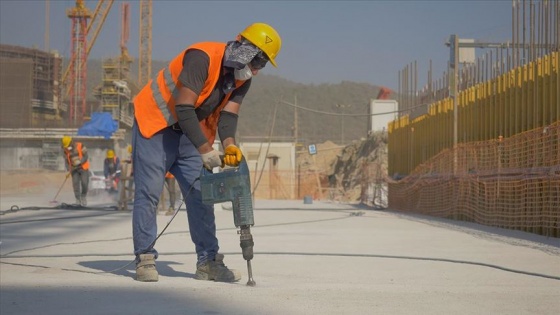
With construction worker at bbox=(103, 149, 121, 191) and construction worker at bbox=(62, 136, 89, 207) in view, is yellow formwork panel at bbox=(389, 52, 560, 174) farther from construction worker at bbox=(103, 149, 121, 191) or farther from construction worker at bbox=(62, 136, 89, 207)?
construction worker at bbox=(103, 149, 121, 191)

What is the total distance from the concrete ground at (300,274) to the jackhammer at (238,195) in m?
0.31

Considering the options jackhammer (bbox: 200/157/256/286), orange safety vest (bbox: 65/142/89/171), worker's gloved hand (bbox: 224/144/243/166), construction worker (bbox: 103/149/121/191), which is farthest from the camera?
construction worker (bbox: 103/149/121/191)

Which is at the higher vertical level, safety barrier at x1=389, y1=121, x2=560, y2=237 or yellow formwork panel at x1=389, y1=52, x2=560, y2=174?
yellow formwork panel at x1=389, y1=52, x2=560, y2=174

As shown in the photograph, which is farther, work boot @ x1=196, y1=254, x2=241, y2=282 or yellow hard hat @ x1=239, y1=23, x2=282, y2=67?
work boot @ x1=196, y1=254, x2=241, y2=282

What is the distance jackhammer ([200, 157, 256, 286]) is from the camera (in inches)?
241

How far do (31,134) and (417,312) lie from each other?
44328 mm

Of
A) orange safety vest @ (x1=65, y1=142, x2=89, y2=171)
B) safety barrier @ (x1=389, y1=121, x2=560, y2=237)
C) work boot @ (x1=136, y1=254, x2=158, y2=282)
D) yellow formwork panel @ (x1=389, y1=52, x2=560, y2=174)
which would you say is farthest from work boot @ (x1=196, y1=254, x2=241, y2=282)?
orange safety vest @ (x1=65, y1=142, x2=89, y2=171)

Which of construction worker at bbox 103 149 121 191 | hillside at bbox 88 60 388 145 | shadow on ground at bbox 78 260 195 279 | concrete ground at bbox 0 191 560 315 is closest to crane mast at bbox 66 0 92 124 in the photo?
hillside at bbox 88 60 388 145

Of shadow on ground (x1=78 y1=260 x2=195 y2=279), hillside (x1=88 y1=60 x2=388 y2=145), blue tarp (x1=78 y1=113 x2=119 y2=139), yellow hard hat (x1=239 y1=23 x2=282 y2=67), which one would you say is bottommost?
shadow on ground (x1=78 y1=260 x2=195 y2=279)

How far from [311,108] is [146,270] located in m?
142

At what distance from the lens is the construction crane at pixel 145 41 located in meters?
99.0

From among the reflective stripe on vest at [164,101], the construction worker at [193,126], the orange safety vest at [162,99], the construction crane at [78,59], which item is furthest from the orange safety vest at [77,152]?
the construction crane at [78,59]

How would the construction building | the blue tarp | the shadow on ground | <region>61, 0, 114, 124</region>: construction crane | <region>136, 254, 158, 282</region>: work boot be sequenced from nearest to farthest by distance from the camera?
<region>136, 254, 158, 282</region>: work boot
the shadow on ground
the construction building
the blue tarp
<region>61, 0, 114, 124</region>: construction crane

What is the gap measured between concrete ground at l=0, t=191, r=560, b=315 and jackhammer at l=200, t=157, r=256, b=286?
31 centimetres
